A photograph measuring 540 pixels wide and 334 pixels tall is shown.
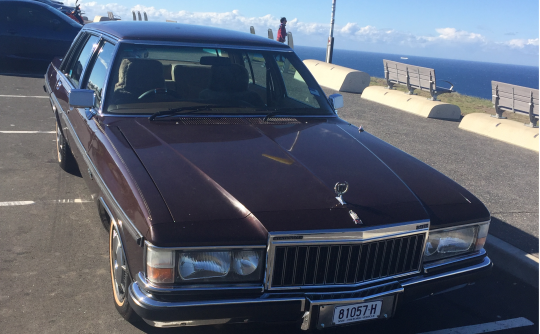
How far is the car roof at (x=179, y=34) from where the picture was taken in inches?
160

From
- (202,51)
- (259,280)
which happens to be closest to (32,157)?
(202,51)

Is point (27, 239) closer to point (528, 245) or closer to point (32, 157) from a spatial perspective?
point (32, 157)

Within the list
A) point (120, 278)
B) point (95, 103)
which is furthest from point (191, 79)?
point (120, 278)

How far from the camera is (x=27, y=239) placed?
405cm

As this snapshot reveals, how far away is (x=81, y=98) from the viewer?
370 cm

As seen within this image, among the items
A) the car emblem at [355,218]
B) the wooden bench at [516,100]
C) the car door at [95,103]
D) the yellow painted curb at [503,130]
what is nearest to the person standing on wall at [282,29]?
the wooden bench at [516,100]

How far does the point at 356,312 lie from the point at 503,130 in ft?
26.1

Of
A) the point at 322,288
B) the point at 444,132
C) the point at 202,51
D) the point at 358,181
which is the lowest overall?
the point at 444,132

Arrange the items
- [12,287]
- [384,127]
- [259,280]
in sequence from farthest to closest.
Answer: [384,127]
[12,287]
[259,280]

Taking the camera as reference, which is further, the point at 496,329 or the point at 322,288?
the point at 496,329

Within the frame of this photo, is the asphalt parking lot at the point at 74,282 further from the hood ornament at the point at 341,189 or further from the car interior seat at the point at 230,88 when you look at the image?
the car interior seat at the point at 230,88

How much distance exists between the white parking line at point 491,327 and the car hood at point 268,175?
906 mm

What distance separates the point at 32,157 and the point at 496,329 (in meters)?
5.37

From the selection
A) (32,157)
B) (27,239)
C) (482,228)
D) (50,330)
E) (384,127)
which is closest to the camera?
(50,330)
